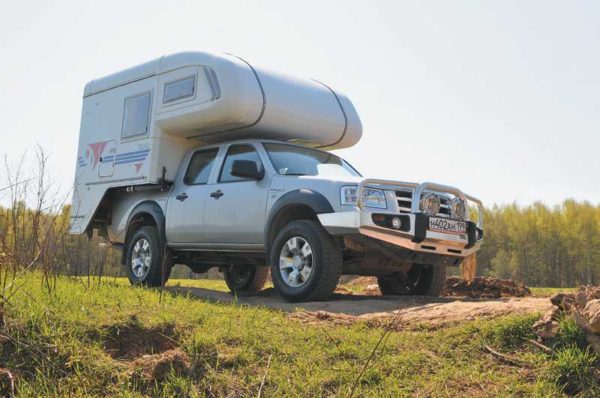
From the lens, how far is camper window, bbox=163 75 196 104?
943cm

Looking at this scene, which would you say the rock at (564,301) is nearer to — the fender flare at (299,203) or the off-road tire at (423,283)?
the fender flare at (299,203)

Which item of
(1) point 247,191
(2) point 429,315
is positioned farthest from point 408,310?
(1) point 247,191

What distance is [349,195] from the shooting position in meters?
7.38

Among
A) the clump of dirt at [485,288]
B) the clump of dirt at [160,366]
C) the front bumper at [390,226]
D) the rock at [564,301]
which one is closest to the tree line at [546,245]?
the clump of dirt at [485,288]

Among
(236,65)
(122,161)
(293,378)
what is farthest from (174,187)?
(293,378)

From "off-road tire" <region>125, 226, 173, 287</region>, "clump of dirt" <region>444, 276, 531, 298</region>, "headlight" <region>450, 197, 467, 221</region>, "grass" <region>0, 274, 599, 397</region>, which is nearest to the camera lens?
"grass" <region>0, 274, 599, 397</region>

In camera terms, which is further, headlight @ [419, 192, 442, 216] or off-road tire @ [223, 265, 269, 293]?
off-road tire @ [223, 265, 269, 293]

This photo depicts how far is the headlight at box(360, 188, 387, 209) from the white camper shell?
97.4 inches

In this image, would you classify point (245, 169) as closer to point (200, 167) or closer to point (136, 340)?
point (200, 167)

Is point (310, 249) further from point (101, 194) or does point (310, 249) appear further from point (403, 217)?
point (101, 194)

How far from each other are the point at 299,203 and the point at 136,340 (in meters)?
3.33

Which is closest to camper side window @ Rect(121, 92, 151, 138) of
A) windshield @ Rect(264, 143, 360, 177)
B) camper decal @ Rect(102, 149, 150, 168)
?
camper decal @ Rect(102, 149, 150, 168)

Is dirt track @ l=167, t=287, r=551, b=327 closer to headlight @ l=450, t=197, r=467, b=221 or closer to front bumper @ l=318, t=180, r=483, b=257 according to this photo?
front bumper @ l=318, t=180, r=483, b=257

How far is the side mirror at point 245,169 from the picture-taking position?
8164 mm
